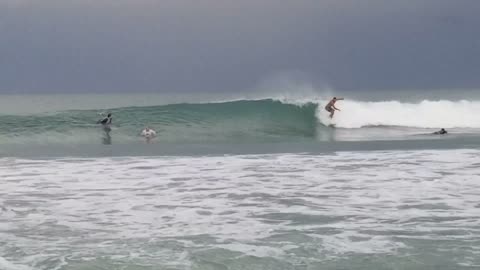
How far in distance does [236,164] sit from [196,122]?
15954mm

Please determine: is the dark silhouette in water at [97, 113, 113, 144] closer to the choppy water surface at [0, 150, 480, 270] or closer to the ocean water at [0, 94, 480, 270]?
the ocean water at [0, 94, 480, 270]

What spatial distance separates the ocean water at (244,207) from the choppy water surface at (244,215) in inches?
0.7

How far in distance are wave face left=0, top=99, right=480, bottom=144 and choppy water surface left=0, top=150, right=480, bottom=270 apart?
38.3ft

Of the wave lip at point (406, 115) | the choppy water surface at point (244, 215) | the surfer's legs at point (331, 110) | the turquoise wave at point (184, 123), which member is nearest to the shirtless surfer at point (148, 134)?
the turquoise wave at point (184, 123)

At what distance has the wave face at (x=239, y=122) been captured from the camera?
27266mm

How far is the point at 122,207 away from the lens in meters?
10.2

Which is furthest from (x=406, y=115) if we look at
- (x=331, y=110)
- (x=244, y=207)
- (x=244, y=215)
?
(x=244, y=215)

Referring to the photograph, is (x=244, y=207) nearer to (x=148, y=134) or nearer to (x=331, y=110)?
(x=148, y=134)

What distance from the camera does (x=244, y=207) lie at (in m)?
9.99

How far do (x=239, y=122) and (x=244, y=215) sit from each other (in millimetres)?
22205

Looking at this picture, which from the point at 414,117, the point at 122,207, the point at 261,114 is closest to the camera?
the point at 122,207

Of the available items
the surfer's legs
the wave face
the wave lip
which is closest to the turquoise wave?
the wave face

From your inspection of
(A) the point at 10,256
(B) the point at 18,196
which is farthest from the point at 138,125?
(A) the point at 10,256

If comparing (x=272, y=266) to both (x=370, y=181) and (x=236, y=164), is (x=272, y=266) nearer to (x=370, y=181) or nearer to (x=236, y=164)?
(x=370, y=181)
